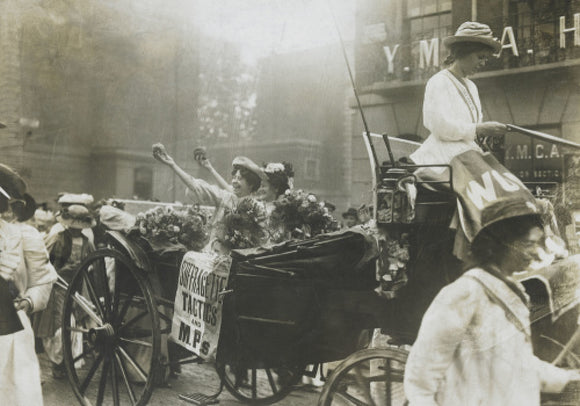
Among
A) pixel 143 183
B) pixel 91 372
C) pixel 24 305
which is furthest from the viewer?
pixel 143 183

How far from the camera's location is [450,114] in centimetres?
279

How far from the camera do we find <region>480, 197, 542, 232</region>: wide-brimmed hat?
1942 millimetres

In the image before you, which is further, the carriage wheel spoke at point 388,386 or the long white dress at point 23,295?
the long white dress at point 23,295

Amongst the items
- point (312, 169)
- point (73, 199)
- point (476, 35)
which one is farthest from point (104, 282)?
point (476, 35)

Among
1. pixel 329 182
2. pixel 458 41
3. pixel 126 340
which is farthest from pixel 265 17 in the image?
pixel 126 340

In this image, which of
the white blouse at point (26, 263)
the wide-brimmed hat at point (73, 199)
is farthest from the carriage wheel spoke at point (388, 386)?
the wide-brimmed hat at point (73, 199)

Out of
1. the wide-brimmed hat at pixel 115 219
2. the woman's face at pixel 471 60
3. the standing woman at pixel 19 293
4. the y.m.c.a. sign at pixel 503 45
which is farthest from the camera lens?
the wide-brimmed hat at pixel 115 219

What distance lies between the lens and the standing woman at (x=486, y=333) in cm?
186

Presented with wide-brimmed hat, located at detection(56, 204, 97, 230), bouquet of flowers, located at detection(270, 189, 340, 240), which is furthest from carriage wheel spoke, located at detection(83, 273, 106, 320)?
wide-brimmed hat, located at detection(56, 204, 97, 230)

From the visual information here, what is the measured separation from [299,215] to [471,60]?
1.44 m

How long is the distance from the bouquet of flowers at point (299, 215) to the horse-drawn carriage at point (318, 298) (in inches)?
22.9

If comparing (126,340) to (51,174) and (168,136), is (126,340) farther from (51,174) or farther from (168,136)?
(51,174)

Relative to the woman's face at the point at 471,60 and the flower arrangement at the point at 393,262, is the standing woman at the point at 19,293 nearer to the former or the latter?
the flower arrangement at the point at 393,262

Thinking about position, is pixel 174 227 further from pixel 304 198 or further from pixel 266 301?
pixel 266 301
